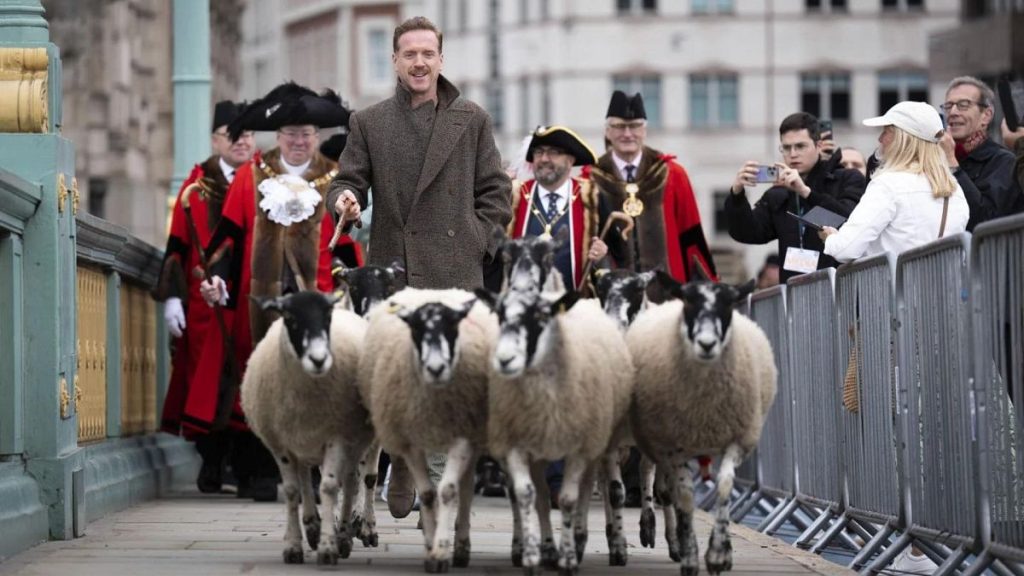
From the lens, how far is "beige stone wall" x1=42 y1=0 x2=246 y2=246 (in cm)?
4669

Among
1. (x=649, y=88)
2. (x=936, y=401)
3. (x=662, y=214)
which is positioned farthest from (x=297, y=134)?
(x=649, y=88)

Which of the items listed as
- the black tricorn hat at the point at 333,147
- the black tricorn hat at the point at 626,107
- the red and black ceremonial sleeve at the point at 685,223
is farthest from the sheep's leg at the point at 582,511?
the black tricorn hat at the point at 626,107

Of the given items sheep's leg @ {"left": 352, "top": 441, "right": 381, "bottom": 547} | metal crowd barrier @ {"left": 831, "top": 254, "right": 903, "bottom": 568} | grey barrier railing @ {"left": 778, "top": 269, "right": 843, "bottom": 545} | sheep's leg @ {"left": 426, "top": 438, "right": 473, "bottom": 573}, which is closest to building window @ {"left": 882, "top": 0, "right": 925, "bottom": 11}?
grey barrier railing @ {"left": 778, "top": 269, "right": 843, "bottom": 545}

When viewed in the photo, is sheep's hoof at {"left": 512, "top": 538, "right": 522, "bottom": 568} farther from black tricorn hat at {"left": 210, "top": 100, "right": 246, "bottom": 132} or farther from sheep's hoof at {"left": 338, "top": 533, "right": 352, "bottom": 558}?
black tricorn hat at {"left": 210, "top": 100, "right": 246, "bottom": 132}

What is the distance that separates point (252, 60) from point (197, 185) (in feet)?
335

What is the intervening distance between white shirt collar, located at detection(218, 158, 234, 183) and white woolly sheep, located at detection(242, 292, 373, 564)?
5680 mm

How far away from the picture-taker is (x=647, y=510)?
12.3 m

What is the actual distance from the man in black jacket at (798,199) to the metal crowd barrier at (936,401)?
3.68 meters

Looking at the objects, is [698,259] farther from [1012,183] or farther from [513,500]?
[513,500]

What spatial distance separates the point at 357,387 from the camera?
11.5 metres

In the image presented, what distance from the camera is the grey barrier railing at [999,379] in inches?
376

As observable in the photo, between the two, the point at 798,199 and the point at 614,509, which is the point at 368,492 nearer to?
the point at 614,509

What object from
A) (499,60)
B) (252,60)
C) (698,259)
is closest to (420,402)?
(698,259)

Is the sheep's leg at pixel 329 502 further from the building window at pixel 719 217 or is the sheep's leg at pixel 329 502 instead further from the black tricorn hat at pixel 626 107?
the building window at pixel 719 217
